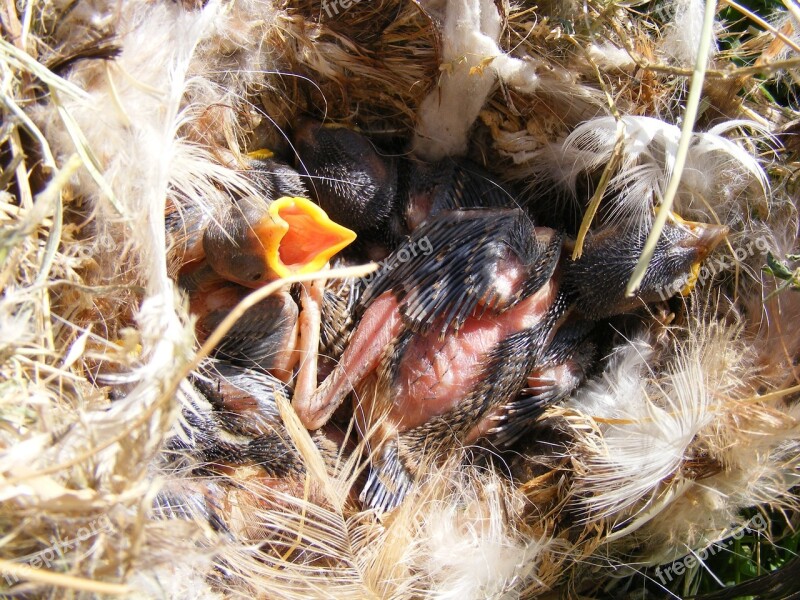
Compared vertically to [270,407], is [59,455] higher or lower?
higher

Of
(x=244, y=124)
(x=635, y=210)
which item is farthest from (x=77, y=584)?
(x=635, y=210)

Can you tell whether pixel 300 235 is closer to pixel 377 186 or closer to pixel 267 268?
pixel 267 268

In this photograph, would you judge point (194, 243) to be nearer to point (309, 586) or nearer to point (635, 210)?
point (309, 586)
